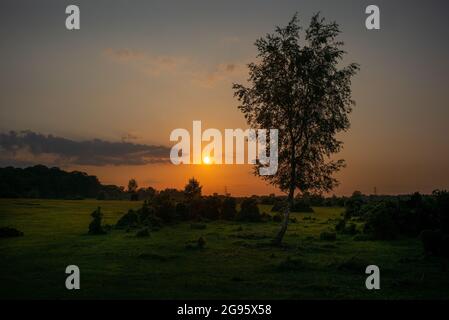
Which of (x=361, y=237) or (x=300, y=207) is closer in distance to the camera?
(x=361, y=237)

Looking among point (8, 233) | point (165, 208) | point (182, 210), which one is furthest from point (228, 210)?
point (8, 233)

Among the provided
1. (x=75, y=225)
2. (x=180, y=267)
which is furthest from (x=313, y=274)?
(x=75, y=225)

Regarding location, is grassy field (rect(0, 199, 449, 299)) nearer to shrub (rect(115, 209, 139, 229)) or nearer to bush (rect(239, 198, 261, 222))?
shrub (rect(115, 209, 139, 229))

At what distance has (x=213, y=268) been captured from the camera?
24.7 metres

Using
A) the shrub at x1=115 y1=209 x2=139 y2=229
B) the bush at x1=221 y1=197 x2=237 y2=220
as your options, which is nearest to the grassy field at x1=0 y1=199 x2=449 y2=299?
the shrub at x1=115 y1=209 x2=139 y2=229

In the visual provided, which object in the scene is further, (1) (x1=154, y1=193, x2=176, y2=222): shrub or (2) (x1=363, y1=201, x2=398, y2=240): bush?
(1) (x1=154, y1=193, x2=176, y2=222): shrub

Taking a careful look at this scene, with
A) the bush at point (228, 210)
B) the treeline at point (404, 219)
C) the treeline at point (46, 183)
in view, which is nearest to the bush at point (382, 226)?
the treeline at point (404, 219)

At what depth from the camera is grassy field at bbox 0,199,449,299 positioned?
18844 millimetres

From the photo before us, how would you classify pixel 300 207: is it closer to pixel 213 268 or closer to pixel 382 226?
pixel 382 226

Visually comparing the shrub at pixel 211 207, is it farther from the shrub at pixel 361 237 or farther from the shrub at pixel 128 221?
the shrub at pixel 361 237

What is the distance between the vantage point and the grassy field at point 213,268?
18.8 meters

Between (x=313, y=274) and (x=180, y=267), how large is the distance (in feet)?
24.3

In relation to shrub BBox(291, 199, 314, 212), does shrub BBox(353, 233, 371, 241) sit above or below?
below

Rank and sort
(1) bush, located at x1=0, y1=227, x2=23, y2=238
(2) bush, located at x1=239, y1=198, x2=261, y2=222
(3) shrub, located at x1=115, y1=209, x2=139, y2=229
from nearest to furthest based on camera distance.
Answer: (1) bush, located at x1=0, y1=227, x2=23, y2=238 → (3) shrub, located at x1=115, y1=209, x2=139, y2=229 → (2) bush, located at x1=239, y1=198, x2=261, y2=222
